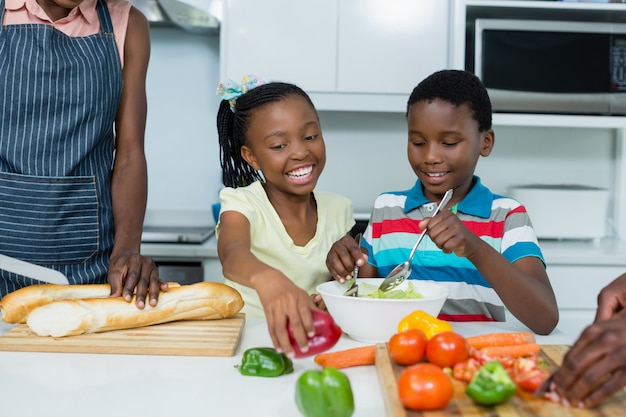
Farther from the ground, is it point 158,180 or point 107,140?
point 107,140

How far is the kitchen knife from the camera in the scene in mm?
1189

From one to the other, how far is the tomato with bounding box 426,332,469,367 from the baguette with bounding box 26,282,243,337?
0.46m

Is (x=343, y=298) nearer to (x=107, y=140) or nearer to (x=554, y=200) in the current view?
(x=107, y=140)

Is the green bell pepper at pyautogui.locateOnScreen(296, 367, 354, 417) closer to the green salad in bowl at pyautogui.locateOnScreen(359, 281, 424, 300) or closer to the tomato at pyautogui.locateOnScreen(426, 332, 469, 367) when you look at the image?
the tomato at pyautogui.locateOnScreen(426, 332, 469, 367)

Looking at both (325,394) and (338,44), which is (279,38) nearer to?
(338,44)

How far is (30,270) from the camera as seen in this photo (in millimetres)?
1224

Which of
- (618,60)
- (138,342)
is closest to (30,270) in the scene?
(138,342)

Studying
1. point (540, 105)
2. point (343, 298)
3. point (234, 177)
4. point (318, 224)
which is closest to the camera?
point (343, 298)

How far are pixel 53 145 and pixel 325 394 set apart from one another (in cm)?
95

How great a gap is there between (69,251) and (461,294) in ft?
2.77

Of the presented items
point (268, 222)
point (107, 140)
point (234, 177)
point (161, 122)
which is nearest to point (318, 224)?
point (268, 222)

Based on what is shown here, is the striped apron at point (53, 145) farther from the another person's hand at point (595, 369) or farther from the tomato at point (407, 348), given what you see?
the another person's hand at point (595, 369)

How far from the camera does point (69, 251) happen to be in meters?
1.49

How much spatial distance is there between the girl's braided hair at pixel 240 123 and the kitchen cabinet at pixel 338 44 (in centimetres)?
87
